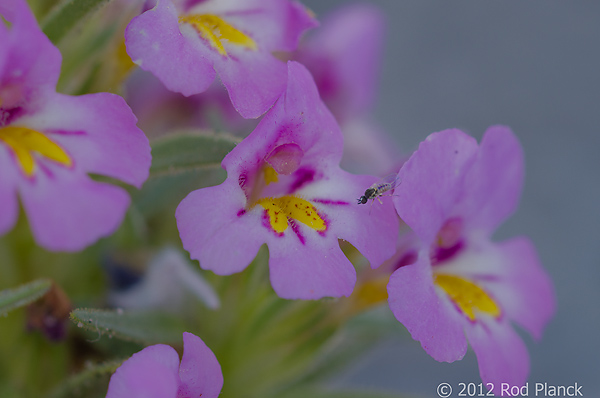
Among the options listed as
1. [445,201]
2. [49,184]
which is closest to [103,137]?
[49,184]

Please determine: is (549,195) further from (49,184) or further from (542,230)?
(49,184)

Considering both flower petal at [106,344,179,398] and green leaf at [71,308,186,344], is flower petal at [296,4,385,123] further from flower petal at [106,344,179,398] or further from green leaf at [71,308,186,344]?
flower petal at [106,344,179,398]

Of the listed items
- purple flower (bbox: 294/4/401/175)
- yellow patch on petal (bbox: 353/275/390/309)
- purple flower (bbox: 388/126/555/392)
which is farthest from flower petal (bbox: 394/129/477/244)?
purple flower (bbox: 294/4/401/175)

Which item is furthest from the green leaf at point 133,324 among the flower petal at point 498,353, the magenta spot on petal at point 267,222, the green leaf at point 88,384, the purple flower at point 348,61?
the purple flower at point 348,61

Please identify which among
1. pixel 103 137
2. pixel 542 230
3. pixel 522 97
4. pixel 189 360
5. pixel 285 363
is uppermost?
pixel 103 137

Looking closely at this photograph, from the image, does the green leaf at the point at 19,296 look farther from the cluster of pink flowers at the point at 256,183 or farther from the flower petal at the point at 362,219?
the flower petal at the point at 362,219

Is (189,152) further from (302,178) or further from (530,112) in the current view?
(530,112)
